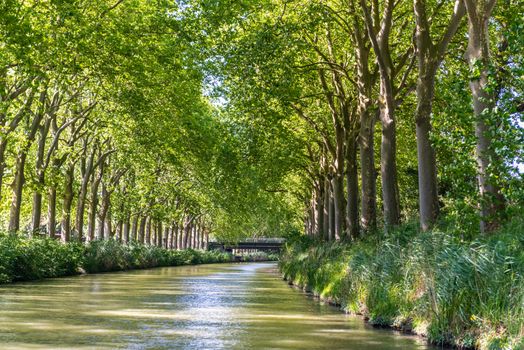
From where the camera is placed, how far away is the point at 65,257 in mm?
34875

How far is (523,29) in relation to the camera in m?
11.0

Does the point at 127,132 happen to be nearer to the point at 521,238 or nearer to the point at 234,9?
the point at 234,9

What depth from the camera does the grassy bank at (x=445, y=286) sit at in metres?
9.98

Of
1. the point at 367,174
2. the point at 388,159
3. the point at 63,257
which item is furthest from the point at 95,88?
the point at 388,159

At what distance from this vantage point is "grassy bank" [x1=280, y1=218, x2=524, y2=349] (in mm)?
9977

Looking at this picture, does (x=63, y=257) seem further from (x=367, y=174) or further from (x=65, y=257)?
(x=367, y=174)

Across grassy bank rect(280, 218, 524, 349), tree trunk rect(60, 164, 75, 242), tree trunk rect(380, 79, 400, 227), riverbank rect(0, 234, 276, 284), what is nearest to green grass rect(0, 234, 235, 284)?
riverbank rect(0, 234, 276, 284)

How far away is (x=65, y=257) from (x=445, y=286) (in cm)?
2659

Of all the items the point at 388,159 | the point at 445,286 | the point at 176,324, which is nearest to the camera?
the point at 445,286

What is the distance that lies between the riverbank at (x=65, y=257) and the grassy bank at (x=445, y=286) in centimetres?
1493

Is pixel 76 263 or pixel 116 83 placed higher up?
pixel 116 83

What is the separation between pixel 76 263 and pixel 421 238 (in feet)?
85.3

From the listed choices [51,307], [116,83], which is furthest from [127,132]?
[51,307]

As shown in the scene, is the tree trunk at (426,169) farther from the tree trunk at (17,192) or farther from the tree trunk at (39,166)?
the tree trunk at (39,166)
